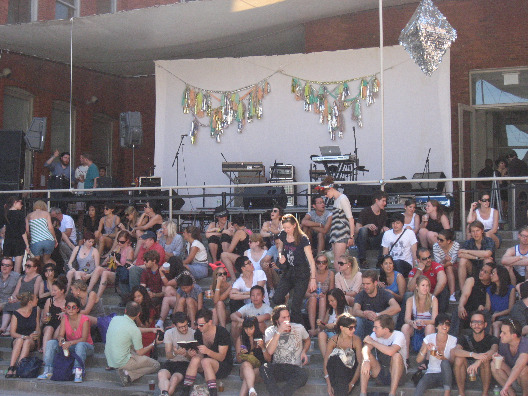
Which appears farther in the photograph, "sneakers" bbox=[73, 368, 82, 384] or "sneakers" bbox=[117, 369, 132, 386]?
"sneakers" bbox=[73, 368, 82, 384]

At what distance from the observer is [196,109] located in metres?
16.6

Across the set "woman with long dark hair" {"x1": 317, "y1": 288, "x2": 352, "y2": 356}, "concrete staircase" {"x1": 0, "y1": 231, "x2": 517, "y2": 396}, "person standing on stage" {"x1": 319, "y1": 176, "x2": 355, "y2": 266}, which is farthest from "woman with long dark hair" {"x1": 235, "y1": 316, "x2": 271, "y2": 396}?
"person standing on stage" {"x1": 319, "y1": 176, "x2": 355, "y2": 266}

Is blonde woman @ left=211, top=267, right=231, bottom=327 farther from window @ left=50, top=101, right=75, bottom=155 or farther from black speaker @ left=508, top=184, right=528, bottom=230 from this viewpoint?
window @ left=50, top=101, right=75, bottom=155

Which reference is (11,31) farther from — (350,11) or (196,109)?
(350,11)

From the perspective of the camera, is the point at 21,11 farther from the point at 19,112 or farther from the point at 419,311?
the point at 419,311

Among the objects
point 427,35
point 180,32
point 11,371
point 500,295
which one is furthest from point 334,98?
point 11,371

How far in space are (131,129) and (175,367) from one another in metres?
7.68

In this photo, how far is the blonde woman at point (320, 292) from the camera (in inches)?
399

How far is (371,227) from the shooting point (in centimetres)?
1173

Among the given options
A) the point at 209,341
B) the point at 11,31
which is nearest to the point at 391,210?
the point at 209,341

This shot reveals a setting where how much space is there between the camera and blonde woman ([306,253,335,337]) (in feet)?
33.2

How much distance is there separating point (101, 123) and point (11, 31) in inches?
229

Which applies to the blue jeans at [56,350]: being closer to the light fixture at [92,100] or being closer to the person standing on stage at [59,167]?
the person standing on stage at [59,167]

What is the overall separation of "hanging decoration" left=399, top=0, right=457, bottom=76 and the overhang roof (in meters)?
2.72
